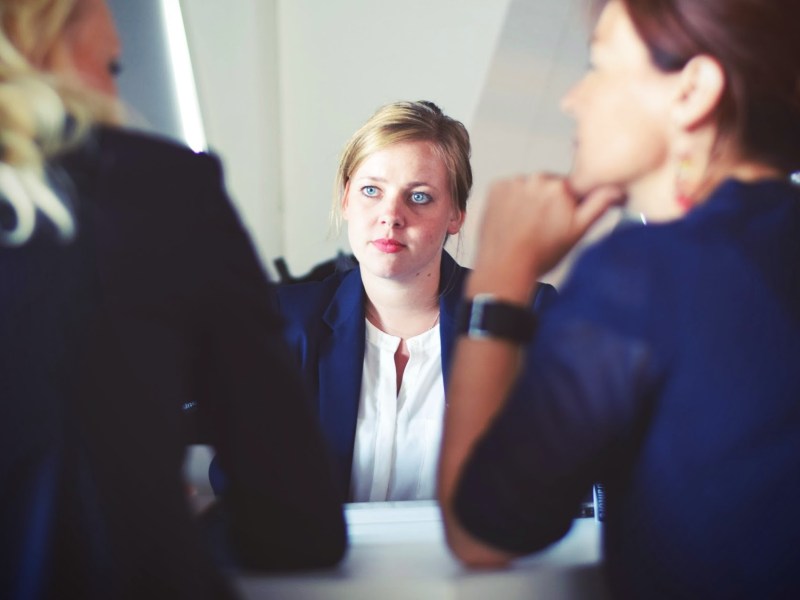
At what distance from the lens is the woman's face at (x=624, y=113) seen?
0.56 meters

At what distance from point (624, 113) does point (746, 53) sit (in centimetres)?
11

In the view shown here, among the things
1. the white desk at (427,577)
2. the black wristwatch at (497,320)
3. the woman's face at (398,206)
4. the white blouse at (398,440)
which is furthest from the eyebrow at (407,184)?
the white desk at (427,577)

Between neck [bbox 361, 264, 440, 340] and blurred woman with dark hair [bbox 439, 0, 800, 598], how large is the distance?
433mm

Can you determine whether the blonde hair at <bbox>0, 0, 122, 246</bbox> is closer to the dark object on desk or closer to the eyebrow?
the dark object on desk

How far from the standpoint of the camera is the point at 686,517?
0.48 metres

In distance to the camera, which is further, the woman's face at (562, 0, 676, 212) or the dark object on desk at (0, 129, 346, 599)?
the woman's face at (562, 0, 676, 212)

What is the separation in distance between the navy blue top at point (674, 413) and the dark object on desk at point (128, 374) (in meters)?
0.20

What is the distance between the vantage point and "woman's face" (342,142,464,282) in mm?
925

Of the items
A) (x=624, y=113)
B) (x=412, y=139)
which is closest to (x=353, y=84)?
(x=412, y=139)

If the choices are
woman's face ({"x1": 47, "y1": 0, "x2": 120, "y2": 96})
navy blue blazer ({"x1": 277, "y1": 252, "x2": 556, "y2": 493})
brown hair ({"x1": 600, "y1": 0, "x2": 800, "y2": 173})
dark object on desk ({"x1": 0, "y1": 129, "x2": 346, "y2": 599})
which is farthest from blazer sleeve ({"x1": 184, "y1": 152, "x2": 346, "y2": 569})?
brown hair ({"x1": 600, "y1": 0, "x2": 800, "y2": 173})

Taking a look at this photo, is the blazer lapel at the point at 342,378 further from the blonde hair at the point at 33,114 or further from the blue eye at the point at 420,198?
the blonde hair at the point at 33,114

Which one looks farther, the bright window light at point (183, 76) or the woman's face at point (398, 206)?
the woman's face at point (398, 206)

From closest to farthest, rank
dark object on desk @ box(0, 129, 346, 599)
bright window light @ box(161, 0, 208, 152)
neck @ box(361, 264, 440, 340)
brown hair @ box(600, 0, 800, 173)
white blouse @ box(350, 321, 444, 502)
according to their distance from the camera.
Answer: dark object on desk @ box(0, 129, 346, 599) < brown hair @ box(600, 0, 800, 173) < bright window light @ box(161, 0, 208, 152) < white blouse @ box(350, 321, 444, 502) < neck @ box(361, 264, 440, 340)

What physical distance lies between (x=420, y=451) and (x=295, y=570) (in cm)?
35
